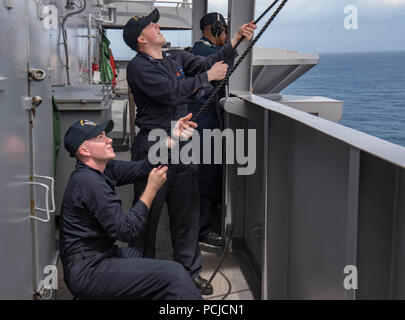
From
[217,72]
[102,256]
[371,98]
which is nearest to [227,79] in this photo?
[217,72]

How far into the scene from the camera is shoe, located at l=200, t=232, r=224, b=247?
13.1 feet

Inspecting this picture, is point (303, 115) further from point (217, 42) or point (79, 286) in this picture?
point (217, 42)

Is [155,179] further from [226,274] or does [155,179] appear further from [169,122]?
[226,274]

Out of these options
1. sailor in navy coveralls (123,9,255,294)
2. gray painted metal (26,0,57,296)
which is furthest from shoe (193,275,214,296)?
gray painted metal (26,0,57,296)

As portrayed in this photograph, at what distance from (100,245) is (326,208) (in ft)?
3.18

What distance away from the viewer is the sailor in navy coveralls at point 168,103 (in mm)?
3031

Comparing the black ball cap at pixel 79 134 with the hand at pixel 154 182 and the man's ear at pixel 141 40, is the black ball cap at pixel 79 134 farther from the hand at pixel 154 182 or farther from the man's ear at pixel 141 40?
the man's ear at pixel 141 40

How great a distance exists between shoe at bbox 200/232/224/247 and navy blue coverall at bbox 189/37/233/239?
36 mm

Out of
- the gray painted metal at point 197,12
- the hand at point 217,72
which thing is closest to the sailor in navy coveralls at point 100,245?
the hand at point 217,72

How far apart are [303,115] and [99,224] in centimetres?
100

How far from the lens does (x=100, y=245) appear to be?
7.45ft

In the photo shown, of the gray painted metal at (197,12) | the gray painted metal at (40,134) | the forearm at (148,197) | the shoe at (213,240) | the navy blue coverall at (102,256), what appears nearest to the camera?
the navy blue coverall at (102,256)
